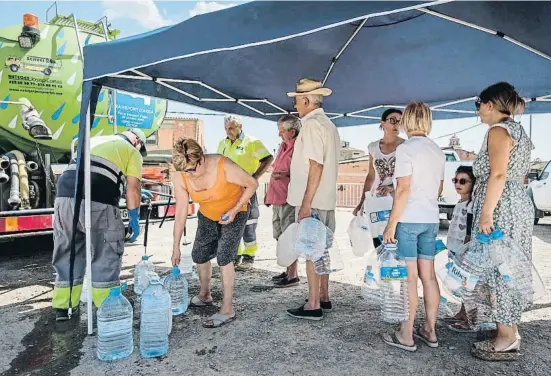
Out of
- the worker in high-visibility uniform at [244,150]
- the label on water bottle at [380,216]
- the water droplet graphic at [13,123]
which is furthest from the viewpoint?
the worker in high-visibility uniform at [244,150]

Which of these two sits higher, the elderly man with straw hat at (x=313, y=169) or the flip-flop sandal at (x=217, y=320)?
the elderly man with straw hat at (x=313, y=169)

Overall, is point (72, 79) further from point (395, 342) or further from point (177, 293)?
point (395, 342)

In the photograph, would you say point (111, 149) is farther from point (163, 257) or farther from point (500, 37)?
point (500, 37)

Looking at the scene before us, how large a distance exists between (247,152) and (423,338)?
2929mm

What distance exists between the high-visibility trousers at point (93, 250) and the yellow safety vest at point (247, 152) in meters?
1.89

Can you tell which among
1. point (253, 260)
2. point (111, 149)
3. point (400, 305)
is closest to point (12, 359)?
point (111, 149)

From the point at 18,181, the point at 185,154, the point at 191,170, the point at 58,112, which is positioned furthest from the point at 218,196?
the point at 58,112

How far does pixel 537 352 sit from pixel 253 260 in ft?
10.8

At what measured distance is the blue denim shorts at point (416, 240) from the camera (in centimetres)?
290

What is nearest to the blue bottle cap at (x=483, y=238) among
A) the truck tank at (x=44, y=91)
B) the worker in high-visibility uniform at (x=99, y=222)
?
the worker in high-visibility uniform at (x=99, y=222)

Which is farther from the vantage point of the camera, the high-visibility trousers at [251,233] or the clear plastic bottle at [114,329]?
the high-visibility trousers at [251,233]

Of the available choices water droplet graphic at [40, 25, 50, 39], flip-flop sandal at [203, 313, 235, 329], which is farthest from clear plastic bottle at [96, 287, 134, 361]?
water droplet graphic at [40, 25, 50, 39]

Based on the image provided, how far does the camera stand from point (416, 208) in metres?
2.88

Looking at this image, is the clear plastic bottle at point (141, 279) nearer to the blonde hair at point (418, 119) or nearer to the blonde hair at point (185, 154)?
the blonde hair at point (185, 154)
